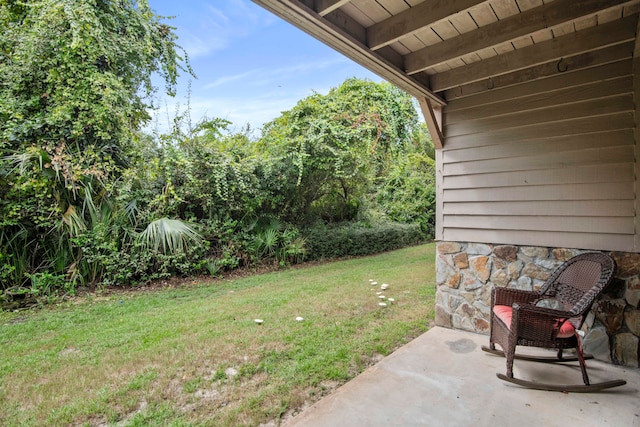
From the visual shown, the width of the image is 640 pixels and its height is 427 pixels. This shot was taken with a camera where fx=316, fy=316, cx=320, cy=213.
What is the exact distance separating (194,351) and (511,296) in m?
2.70

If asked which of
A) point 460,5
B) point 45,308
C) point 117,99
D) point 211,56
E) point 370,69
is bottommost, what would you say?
point 45,308

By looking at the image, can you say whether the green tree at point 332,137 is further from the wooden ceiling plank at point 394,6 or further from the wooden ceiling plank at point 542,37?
the wooden ceiling plank at point 394,6

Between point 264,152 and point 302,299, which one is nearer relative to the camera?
point 302,299

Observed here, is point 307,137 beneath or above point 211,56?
beneath

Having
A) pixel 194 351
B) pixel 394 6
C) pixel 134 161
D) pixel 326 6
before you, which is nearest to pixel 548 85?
pixel 394 6

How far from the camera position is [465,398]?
2041 mm

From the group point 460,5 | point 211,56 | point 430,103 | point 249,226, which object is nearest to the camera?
point 460,5

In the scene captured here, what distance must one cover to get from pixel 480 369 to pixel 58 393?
2.97 metres

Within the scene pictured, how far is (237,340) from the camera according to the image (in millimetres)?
2922

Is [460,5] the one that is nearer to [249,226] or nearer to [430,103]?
[430,103]

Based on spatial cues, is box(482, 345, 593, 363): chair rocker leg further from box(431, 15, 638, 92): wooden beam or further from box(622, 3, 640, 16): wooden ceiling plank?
box(622, 3, 640, 16): wooden ceiling plank

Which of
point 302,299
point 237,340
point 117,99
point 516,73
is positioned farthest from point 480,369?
point 117,99

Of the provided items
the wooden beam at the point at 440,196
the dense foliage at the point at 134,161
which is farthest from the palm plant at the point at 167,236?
the wooden beam at the point at 440,196

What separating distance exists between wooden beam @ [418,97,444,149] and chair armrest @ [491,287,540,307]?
1568 mm
